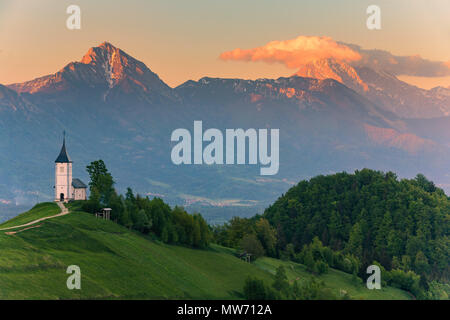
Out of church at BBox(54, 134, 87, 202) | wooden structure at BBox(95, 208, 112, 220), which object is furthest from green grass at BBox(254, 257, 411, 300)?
church at BBox(54, 134, 87, 202)

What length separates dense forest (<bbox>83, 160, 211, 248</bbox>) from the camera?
114125 millimetres

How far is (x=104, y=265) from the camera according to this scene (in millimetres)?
84312

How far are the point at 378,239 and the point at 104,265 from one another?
11866cm

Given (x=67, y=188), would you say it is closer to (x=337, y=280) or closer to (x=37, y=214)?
(x=37, y=214)

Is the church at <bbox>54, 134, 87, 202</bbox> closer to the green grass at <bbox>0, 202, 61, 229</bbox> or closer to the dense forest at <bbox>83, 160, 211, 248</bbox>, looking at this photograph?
the dense forest at <bbox>83, 160, 211, 248</bbox>

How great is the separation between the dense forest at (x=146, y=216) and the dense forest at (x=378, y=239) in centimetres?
1988

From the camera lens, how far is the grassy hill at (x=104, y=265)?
7356 centimetres

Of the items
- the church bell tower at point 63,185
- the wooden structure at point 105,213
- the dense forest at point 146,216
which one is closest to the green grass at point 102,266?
the dense forest at point 146,216

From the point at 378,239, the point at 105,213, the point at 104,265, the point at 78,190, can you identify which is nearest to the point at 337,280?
the point at 105,213

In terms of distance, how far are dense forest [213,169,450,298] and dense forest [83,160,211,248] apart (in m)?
19.9

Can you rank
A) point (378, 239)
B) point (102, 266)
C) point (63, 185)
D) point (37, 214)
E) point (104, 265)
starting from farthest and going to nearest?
point (378, 239) < point (63, 185) < point (37, 214) < point (104, 265) < point (102, 266)
